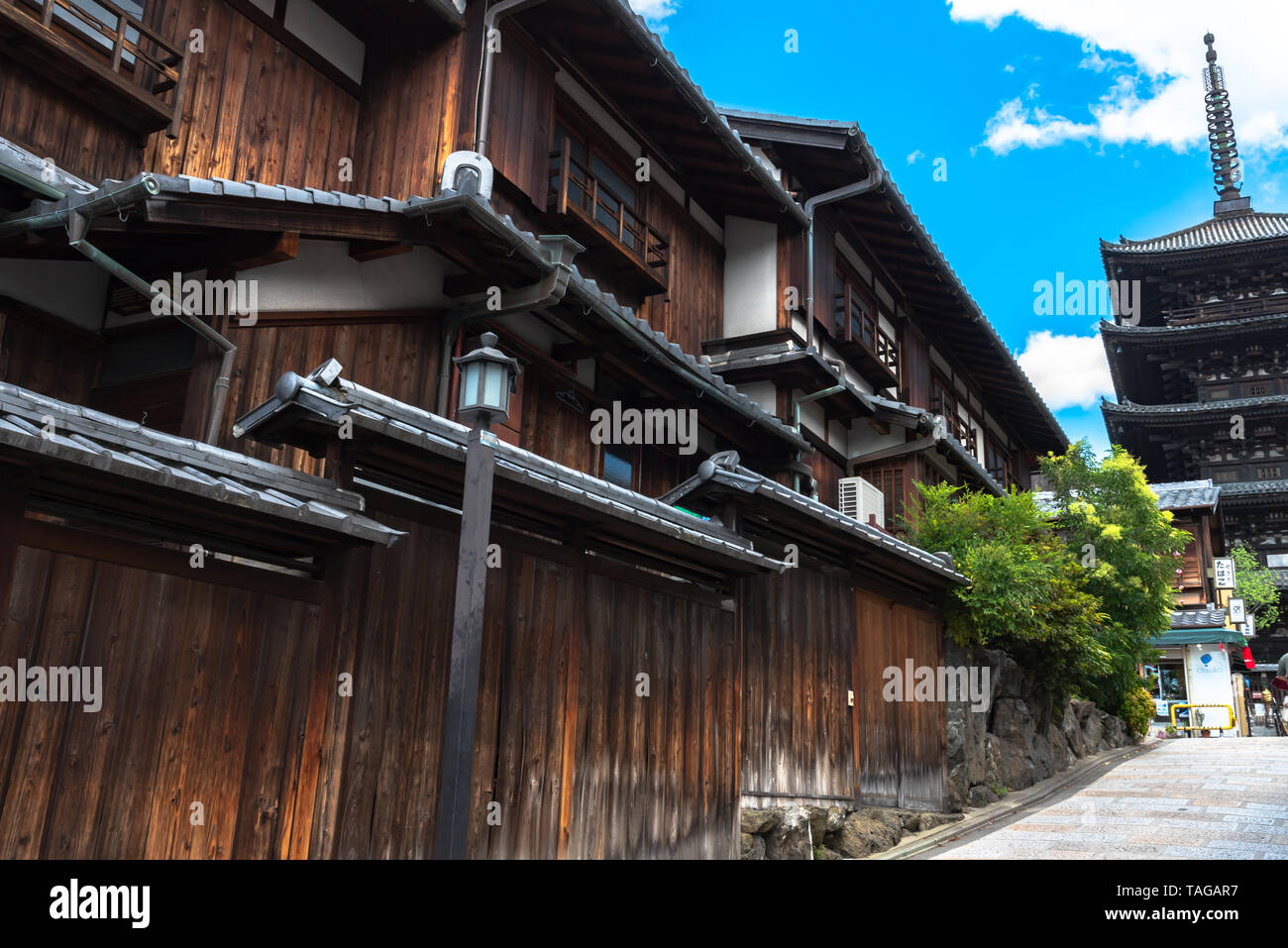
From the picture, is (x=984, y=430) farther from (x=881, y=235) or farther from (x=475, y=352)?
(x=475, y=352)

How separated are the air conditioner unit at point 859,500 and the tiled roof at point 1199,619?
25.4 m

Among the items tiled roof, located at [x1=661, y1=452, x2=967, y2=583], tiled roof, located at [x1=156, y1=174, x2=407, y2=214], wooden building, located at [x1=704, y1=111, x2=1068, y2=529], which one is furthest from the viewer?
wooden building, located at [x1=704, y1=111, x2=1068, y2=529]

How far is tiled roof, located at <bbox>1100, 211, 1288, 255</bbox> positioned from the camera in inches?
1694

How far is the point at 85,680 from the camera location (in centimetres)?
543

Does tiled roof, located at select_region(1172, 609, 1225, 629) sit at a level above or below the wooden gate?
above

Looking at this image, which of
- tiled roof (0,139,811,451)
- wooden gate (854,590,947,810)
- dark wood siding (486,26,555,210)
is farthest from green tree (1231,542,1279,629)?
dark wood siding (486,26,555,210)

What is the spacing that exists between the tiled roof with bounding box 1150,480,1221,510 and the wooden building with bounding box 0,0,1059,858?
1166 inches

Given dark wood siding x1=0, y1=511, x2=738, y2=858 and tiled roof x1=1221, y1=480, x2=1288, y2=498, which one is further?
tiled roof x1=1221, y1=480, x2=1288, y2=498

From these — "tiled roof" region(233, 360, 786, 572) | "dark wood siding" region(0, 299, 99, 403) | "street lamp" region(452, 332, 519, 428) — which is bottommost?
"tiled roof" region(233, 360, 786, 572)

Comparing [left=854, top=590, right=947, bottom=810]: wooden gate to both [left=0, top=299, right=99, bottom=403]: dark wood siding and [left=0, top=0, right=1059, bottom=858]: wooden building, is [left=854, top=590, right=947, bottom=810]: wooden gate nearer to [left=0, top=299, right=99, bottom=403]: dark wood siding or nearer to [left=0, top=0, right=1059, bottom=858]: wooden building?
[left=0, top=0, right=1059, bottom=858]: wooden building

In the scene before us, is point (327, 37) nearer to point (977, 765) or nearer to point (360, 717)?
point (360, 717)

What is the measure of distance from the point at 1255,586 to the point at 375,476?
1740 inches

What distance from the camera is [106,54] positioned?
29.1ft

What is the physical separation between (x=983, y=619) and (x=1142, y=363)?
36457 millimetres
